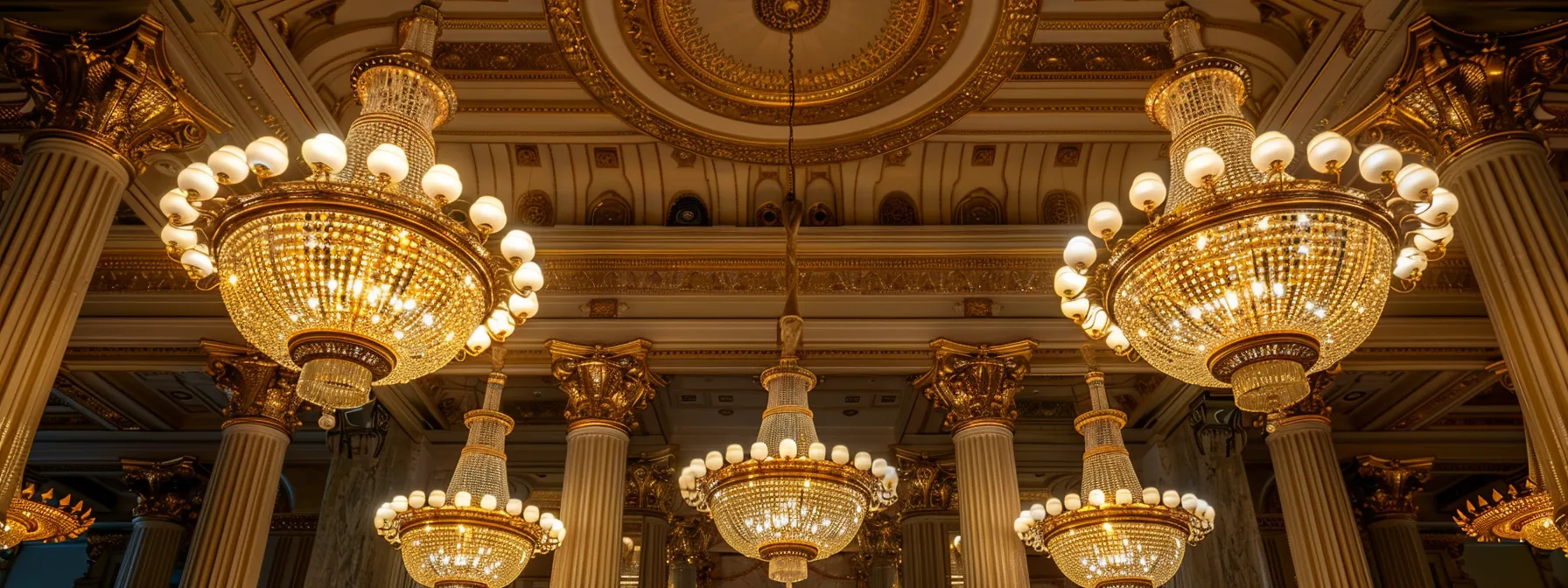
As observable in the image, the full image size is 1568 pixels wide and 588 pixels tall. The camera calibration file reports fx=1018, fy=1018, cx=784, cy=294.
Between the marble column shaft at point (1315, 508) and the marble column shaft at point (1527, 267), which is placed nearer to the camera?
the marble column shaft at point (1527, 267)

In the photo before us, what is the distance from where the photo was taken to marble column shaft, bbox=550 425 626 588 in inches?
301

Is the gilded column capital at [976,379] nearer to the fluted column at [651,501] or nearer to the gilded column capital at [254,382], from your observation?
the fluted column at [651,501]

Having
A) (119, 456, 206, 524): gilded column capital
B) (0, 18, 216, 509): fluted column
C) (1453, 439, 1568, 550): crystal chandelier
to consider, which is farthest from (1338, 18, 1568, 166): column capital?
(119, 456, 206, 524): gilded column capital

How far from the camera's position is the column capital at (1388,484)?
12000mm

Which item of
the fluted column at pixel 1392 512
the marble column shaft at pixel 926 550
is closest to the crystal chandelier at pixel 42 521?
the marble column shaft at pixel 926 550

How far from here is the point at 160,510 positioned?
12.8 meters

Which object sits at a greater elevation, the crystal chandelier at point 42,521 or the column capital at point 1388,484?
the column capital at point 1388,484

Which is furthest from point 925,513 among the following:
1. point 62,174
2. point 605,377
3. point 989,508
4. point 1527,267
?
point 62,174

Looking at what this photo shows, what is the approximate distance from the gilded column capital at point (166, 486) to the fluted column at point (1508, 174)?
13.5m

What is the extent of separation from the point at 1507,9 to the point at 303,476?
14.0 meters

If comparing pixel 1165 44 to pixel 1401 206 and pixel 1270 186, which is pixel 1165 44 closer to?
pixel 1401 206

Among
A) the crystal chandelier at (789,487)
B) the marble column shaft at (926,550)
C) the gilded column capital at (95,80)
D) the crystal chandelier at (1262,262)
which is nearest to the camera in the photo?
the crystal chandelier at (1262,262)

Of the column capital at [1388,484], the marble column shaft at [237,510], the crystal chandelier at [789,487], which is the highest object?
the column capital at [1388,484]

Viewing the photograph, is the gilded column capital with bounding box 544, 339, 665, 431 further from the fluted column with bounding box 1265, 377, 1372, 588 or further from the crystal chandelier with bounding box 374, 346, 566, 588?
the fluted column with bounding box 1265, 377, 1372, 588
